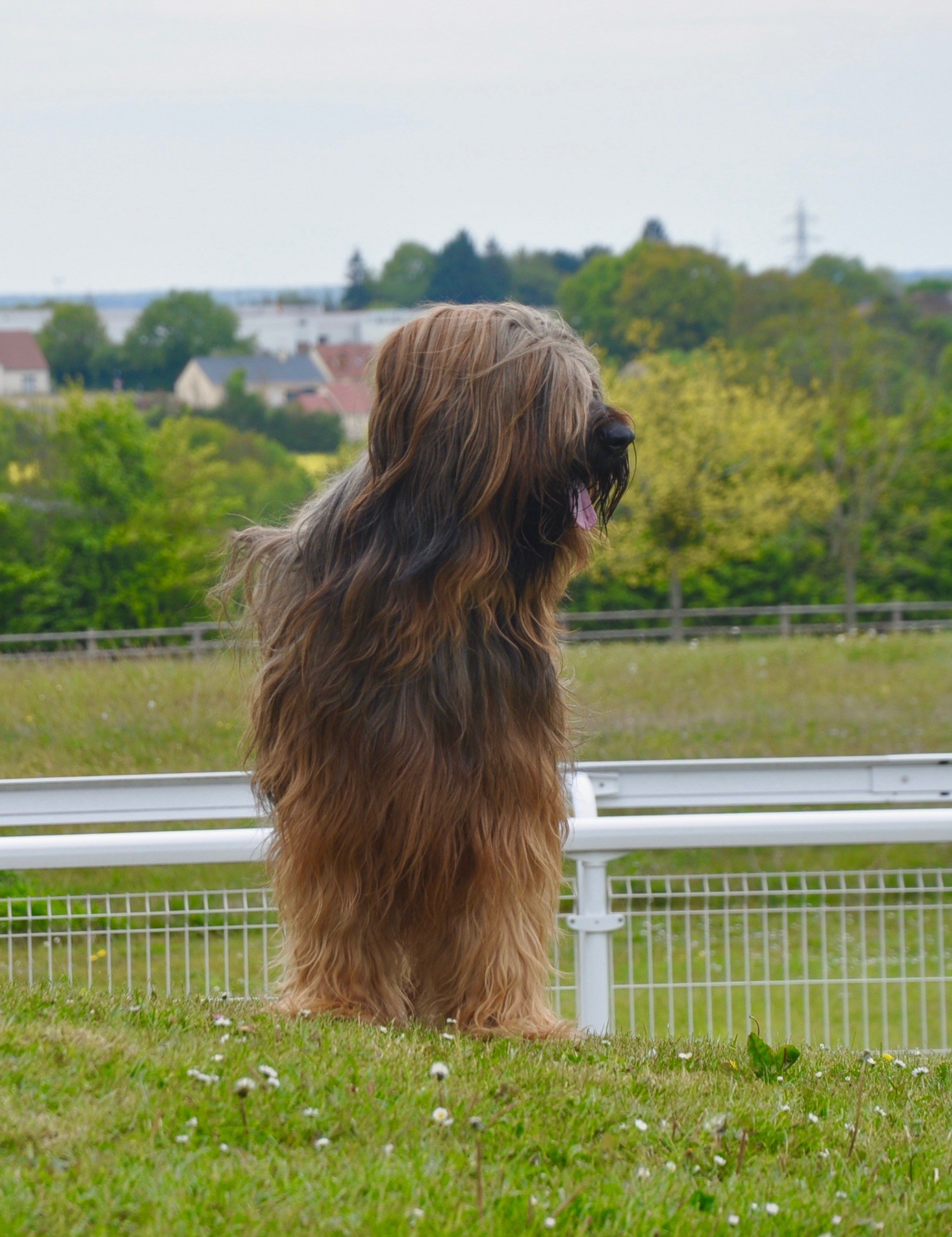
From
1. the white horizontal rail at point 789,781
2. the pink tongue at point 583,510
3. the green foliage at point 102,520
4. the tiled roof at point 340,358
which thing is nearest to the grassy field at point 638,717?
the white horizontal rail at point 789,781

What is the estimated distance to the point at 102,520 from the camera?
38219 millimetres

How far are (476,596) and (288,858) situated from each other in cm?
91

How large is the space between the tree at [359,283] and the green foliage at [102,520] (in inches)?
3455

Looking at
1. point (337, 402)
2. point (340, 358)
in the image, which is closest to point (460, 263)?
point (337, 402)

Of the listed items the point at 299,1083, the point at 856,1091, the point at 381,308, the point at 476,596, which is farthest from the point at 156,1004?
the point at 381,308

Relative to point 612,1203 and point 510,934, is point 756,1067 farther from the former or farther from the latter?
point 612,1203

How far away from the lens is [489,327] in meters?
3.45

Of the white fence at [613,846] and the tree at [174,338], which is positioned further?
the tree at [174,338]

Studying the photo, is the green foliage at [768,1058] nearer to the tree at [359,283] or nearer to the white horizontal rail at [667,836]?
the white horizontal rail at [667,836]

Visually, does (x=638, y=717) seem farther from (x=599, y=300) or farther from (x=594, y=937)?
(x=599, y=300)

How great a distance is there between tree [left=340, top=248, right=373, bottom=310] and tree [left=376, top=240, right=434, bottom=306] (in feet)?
6.35

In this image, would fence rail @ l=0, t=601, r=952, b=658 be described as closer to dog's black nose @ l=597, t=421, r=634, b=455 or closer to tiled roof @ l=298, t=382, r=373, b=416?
dog's black nose @ l=597, t=421, r=634, b=455

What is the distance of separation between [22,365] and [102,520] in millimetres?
59180

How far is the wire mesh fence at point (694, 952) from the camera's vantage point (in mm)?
4359
